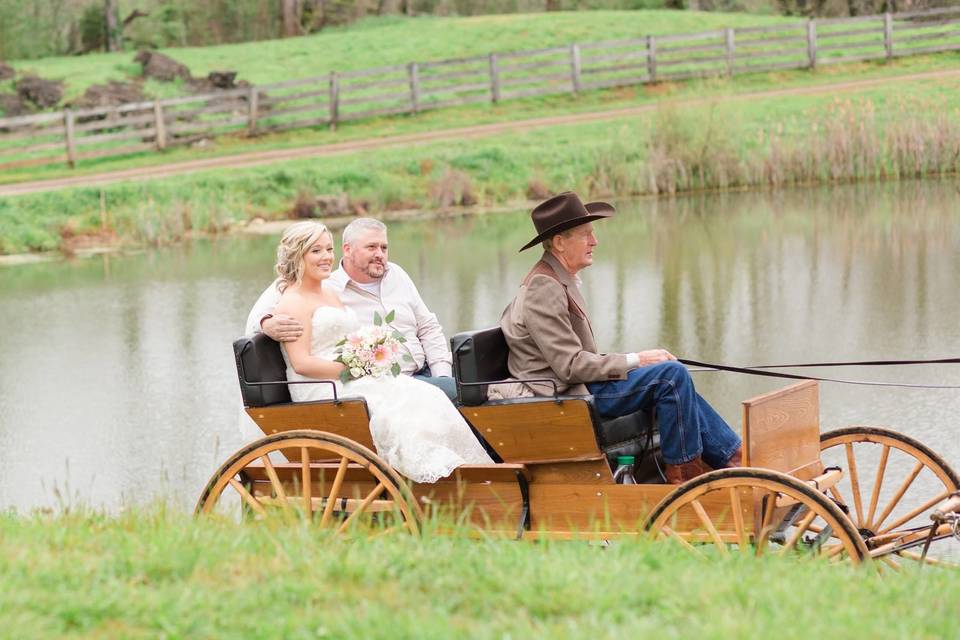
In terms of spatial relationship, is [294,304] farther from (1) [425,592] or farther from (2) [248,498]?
(1) [425,592]

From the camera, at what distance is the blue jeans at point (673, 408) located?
19.2 feet

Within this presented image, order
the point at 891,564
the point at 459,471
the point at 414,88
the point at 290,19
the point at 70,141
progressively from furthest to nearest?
the point at 290,19 < the point at 414,88 < the point at 70,141 < the point at 459,471 < the point at 891,564

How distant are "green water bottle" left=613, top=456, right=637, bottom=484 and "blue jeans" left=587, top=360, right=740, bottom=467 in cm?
16

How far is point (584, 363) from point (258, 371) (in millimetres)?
1588

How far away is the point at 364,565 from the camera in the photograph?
442cm

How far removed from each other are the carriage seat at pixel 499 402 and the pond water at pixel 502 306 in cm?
Answer: 138

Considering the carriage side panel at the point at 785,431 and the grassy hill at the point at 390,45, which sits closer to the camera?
the carriage side panel at the point at 785,431

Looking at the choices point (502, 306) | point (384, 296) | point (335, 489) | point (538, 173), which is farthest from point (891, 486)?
point (538, 173)

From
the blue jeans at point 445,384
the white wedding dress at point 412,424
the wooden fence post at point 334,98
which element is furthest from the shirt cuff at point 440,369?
the wooden fence post at point 334,98

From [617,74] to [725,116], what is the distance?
12609 mm

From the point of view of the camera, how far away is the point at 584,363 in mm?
5973

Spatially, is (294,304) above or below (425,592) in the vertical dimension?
above

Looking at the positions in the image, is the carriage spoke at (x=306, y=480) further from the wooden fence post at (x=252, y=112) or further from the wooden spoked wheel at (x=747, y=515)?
the wooden fence post at (x=252, y=112)

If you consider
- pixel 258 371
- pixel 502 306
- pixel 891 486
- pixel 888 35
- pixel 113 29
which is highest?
pixel 113 29
